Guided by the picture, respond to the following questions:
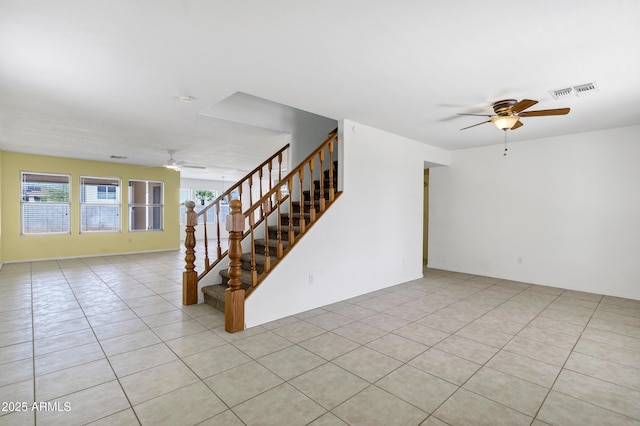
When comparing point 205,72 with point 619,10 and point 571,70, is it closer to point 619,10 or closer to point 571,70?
point 619,10

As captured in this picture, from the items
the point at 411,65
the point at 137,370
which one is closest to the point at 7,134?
the point at 137,370

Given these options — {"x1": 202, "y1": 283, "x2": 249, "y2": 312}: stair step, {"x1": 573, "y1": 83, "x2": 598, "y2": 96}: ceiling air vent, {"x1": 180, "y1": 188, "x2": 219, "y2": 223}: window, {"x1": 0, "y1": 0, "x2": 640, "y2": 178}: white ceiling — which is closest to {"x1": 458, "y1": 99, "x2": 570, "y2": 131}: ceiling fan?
{"x1": 0, "y1": 0, "x2": 640, "y2": 178}: white ceiling

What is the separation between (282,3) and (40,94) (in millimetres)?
3263

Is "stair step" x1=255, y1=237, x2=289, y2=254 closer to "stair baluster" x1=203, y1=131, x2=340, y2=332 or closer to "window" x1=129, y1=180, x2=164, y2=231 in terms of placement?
"stair baluster" x1=203, y1=131, x2=340, y2=332

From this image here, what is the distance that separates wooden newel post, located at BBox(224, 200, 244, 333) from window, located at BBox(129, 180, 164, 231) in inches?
285

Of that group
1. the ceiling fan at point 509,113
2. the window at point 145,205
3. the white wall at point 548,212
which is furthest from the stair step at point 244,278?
the window at point 145,205

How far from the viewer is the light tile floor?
199 cm

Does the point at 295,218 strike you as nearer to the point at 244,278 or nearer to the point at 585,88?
the point at 244,278

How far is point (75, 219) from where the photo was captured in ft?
26.0

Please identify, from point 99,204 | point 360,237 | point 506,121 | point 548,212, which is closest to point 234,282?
point 360,237

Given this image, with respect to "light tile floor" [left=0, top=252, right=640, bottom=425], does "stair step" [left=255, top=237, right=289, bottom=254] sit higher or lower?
higher

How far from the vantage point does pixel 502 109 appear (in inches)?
138

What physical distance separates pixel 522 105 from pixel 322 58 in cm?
220

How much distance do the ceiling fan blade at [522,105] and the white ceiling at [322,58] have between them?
0.14m
